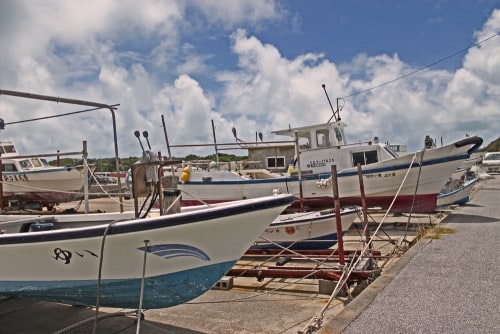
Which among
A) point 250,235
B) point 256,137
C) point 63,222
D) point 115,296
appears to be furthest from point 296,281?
point 256,137

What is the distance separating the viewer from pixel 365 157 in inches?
560

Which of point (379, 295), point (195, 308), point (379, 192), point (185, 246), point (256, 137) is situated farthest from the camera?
point (256, 137)

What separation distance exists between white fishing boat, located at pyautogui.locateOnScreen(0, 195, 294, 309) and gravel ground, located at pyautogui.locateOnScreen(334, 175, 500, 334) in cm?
155

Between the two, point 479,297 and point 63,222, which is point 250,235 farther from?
point 63,222

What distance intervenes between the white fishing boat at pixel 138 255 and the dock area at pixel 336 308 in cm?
42

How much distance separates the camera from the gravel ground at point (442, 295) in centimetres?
433

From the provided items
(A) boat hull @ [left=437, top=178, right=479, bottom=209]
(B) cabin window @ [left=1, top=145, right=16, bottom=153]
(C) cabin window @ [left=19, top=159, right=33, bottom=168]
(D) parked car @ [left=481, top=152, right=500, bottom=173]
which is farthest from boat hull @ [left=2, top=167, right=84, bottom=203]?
(D) parked car @ [left=481, top=152, right=500, bottom=173]

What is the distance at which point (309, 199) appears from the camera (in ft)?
44.5

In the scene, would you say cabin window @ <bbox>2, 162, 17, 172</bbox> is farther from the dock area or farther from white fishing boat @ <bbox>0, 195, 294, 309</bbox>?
white fishing boat @ <bbox>0, 195, 294, 309</bbox>

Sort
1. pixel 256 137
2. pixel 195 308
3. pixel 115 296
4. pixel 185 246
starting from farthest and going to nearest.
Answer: pixel 256 137 < pixel 195 308 < pixel 115 296 < pixel 185 246

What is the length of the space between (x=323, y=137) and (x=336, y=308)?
10158 millimetres

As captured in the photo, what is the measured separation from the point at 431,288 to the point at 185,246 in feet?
10.9

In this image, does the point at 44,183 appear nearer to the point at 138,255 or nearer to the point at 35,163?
the point at 35,163

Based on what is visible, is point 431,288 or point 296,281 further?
point 296,281
